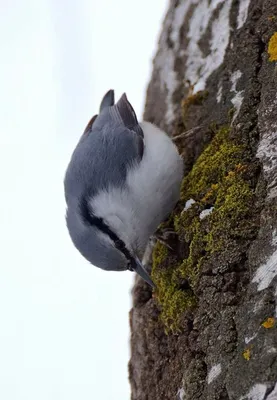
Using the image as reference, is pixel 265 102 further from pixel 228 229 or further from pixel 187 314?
pixel 187 314

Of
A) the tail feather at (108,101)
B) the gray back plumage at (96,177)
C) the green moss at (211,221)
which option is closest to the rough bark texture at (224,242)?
the green moss at (211,221)

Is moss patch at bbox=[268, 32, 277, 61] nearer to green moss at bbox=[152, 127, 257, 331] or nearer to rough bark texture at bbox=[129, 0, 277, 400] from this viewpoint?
rough bark texture at bbox=[129, 0, 277, 400]

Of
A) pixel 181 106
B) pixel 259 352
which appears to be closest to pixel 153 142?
pixel 181 106

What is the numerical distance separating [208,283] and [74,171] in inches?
40.8

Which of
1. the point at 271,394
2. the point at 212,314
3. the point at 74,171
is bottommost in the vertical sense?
the point at 271,394

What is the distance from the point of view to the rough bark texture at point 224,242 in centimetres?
178

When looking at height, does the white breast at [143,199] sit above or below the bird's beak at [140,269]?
above

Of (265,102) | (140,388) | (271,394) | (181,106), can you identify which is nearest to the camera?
(271,394)

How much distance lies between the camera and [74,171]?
2.83m

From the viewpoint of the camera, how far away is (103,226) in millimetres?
2689

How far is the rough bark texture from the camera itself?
1777 millimetres

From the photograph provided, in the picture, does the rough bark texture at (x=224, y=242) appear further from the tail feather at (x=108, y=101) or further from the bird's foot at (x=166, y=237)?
the tail feather at (x=108, y=101)

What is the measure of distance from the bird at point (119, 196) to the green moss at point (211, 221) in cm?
13

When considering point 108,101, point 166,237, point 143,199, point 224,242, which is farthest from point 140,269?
Answer: point 108,101
